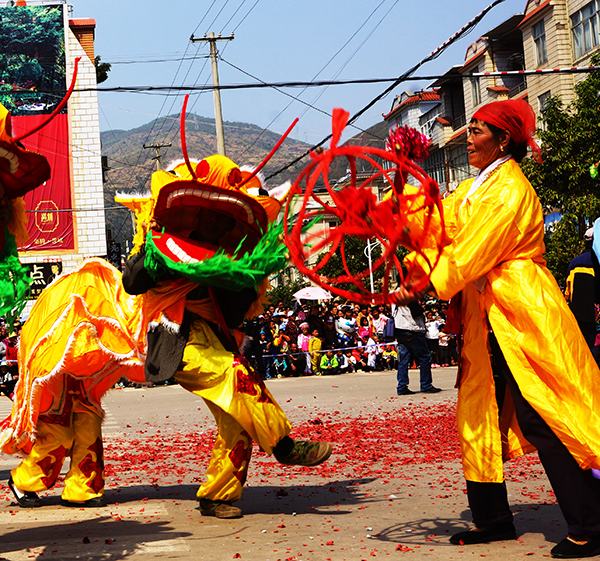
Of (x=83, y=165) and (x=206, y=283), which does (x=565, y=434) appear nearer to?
(x=206, y=283)

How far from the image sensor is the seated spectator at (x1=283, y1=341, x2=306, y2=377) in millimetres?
16750

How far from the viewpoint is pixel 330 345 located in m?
17.3

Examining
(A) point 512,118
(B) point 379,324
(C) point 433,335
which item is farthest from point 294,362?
(A) point 512,118

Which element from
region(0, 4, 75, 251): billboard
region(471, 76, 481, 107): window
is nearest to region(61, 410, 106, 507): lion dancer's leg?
region(0, 4, 75, 251): billboard

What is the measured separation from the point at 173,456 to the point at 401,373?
5.06 m

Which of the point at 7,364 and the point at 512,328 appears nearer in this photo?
the point at 512,328

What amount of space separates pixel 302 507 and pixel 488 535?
1406 millimetres

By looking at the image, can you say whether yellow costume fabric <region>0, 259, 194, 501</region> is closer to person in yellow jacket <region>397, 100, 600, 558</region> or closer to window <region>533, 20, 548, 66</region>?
person in yellow jacket <region>397, 100, 600, 558</region>

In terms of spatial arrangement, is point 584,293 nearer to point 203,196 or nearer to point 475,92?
point 203,196

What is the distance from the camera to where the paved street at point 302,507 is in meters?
3.87

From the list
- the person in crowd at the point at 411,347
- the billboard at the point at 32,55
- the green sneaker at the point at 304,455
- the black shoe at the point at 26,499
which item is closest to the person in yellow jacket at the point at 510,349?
the green sneaker at the point at 304,455

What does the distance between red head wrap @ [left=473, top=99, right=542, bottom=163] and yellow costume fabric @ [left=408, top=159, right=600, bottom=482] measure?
165 mm

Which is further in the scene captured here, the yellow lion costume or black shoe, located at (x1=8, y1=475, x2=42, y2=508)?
black shoe, located at (x1=8, y1=475, x2=42, y2=508)

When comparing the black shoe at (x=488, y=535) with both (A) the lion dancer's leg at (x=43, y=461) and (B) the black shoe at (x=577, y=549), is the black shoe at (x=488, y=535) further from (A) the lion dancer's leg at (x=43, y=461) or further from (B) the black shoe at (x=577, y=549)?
(A) the lion dancer's leg at (x=43, y=461)
